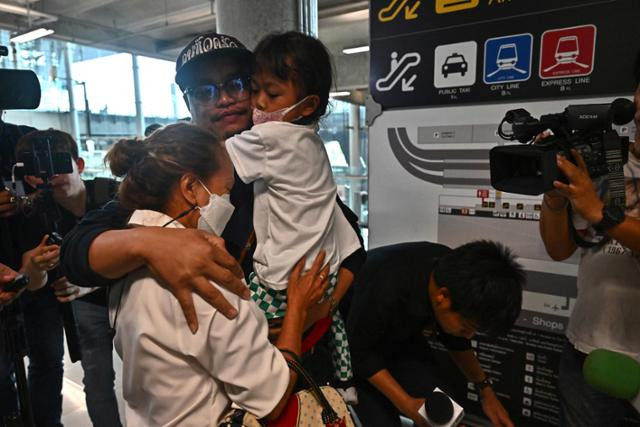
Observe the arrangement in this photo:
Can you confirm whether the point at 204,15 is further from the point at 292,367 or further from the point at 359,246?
the point at 292,367

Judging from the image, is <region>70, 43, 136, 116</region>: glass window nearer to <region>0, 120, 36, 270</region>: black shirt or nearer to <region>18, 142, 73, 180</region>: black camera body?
<region>0, 120, 36, 270</region>: black shirt

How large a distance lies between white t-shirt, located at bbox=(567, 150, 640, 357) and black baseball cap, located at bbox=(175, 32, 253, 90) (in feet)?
3.96

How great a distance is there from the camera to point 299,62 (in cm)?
111

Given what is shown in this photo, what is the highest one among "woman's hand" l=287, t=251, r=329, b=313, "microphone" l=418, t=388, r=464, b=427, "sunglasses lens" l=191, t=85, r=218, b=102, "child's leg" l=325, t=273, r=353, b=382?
"sunglasses lens" l=191, t=85, r=218, b=102

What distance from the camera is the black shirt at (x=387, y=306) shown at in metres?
1.52

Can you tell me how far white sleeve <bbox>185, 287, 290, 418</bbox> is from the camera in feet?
2.54

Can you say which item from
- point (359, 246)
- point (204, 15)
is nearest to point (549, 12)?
point (359, 246)

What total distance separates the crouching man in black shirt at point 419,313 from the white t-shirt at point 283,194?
54 centimetres

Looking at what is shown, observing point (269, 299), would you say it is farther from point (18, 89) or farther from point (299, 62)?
point (18, 89)

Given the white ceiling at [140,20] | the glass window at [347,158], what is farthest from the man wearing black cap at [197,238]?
the glass window at [347,158]

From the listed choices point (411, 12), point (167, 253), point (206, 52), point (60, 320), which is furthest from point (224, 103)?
point (60, 320)

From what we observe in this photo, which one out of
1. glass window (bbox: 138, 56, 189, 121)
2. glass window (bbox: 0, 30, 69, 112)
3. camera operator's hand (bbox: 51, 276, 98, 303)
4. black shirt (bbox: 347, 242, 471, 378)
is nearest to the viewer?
black shirt (bbox: 347, 242, 471, 378)

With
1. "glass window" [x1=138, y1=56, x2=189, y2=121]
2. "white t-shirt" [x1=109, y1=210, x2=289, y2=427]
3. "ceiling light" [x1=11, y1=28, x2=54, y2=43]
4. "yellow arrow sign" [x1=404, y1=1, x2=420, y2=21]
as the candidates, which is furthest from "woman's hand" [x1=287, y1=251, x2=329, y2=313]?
"glass window" [x1=138, y1=56, x2=189, y2=121]

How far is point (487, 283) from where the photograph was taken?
51.2 inches
